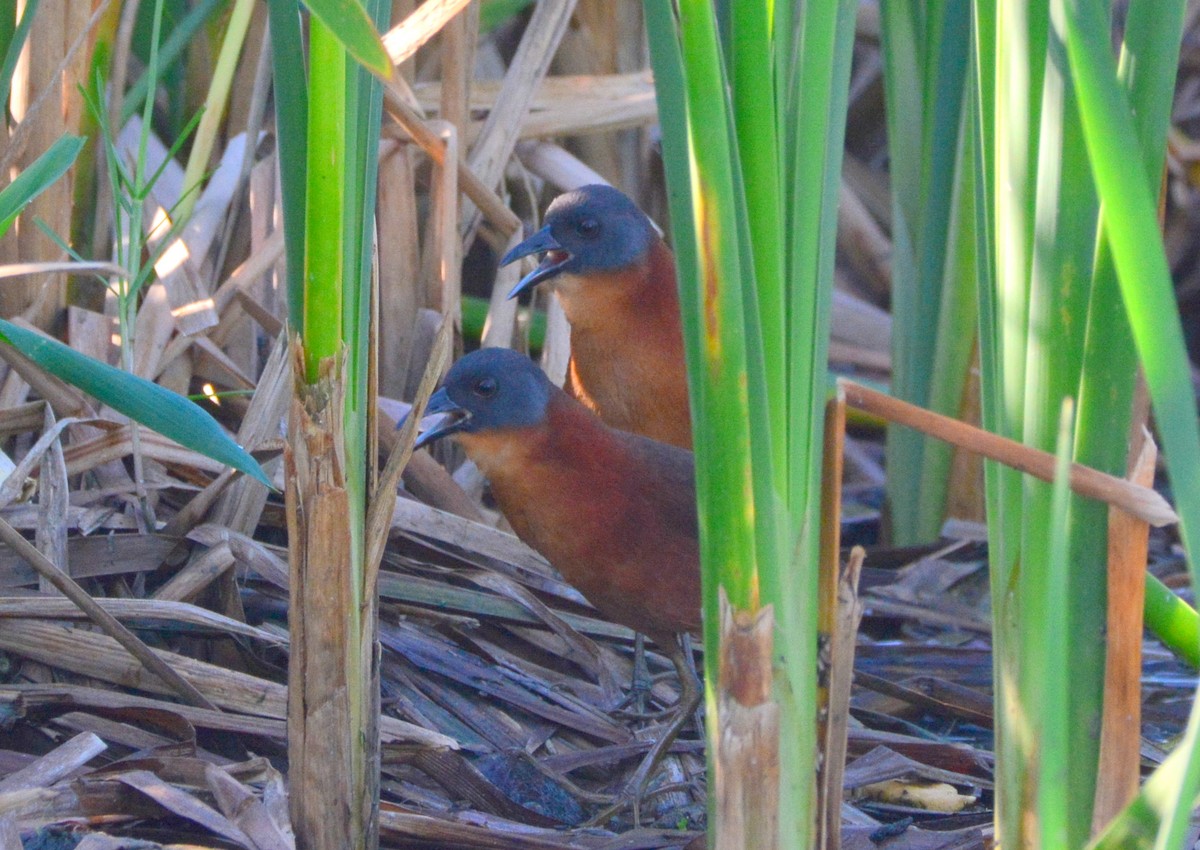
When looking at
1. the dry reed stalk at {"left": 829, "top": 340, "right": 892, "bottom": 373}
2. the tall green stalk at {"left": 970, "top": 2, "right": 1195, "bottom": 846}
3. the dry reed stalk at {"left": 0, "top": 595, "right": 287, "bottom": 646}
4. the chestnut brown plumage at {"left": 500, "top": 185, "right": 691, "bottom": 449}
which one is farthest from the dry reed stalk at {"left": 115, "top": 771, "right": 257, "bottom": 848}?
the dry reed stalk at {"left": 829, "top": 340, "right": 892, "bottom": 373}

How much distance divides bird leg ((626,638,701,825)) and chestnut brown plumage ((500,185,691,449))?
0.63m

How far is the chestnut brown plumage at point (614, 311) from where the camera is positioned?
3.04 metres

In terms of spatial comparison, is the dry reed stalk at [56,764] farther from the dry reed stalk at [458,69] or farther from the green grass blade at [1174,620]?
the dry reed stalk at [458,69]

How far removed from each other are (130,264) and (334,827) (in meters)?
1.14

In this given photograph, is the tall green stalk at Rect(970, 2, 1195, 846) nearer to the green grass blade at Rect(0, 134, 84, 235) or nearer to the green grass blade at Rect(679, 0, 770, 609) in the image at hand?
the green grass blade at Rect(679, 0, 770, 609)

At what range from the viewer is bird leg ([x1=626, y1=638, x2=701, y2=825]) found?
85.4 inches

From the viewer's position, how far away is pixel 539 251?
308cm

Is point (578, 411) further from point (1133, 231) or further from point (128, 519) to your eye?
point (1133, 231)

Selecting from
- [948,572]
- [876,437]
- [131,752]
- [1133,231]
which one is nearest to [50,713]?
[131,752]

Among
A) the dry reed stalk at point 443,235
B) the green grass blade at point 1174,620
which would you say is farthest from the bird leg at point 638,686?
the green grass blade at point 1174,620

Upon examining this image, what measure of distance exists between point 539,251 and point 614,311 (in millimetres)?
212

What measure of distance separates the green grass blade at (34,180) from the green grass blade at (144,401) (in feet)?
0.45

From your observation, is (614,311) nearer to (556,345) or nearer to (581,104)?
(556,345)

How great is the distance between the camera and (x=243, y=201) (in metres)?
3.24
